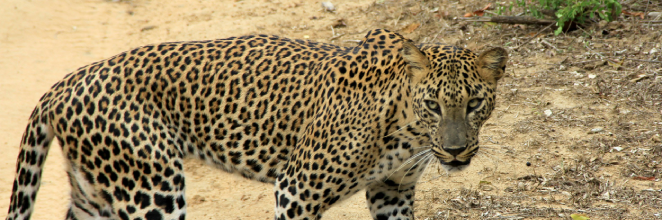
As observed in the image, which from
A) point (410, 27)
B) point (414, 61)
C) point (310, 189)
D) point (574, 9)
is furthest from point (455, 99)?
point (410, 27)

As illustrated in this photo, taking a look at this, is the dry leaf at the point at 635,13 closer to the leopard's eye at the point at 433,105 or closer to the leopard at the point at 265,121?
the leopard at the point at 265,121

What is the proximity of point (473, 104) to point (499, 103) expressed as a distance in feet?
13.0

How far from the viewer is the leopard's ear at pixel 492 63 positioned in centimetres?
461

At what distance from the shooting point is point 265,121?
5.37 metres

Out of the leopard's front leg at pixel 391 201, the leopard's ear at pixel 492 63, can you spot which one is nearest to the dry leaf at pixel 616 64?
the leopard's front leg at pixel 391 201

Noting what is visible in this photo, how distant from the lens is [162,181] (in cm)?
509

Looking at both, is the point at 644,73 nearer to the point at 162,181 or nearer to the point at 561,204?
the point at 561,204

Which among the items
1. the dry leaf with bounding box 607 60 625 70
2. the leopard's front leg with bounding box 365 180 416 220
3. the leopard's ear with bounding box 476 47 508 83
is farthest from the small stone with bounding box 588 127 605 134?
the leopard's ear with bounding box 476 47 508 83

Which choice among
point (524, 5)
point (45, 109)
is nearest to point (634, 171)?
point (524, 5)

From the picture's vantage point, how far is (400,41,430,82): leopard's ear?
15.0 ft

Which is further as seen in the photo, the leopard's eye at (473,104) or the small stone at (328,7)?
the small stone at (328,7)

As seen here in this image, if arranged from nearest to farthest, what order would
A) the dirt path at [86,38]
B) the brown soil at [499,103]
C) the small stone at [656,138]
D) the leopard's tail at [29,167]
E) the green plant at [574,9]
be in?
the leopard's tail at [29,167] → the brown soil at [499,103] → the small stone at [656,138] → the dirt path at [86,38] → the green plant at [574,9]

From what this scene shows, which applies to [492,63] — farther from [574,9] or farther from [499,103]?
[574,9]

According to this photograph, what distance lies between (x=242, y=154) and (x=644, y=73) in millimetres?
5349
